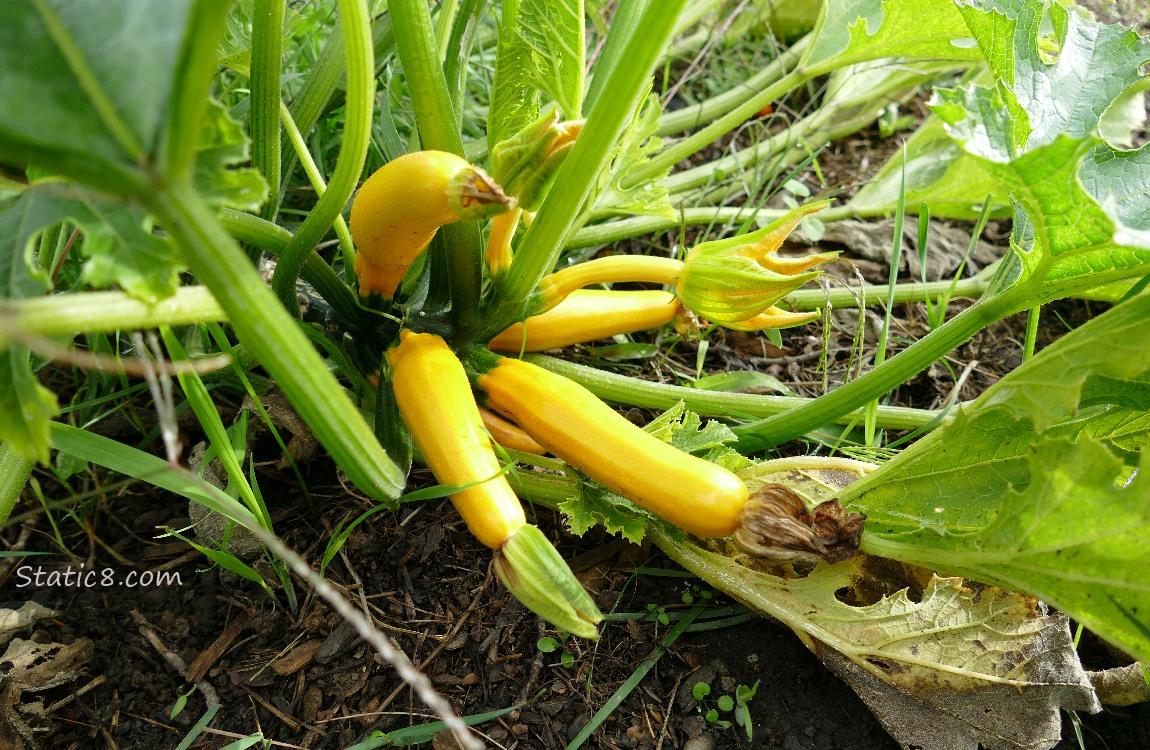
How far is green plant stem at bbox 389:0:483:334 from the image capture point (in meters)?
1.32

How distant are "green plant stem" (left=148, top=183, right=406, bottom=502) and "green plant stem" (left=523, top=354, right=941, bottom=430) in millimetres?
744

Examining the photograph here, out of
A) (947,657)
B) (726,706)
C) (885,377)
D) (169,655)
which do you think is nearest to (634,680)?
(726,706)

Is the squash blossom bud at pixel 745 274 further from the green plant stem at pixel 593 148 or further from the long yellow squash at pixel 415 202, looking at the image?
the long yellow squash at pixel 415 202

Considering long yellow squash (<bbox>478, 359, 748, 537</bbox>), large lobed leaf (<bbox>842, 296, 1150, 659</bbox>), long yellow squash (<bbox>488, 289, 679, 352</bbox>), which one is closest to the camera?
large lobed leaf (<bbox>842, 296, 1150, 659</bbox>)

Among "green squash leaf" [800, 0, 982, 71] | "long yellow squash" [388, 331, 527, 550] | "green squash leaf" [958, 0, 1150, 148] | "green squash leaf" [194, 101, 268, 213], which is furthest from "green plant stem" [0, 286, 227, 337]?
"green squash leaf" [800, 0, 982, 71]

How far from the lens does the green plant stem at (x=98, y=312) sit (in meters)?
0.90

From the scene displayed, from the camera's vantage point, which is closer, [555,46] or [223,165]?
[223,165]

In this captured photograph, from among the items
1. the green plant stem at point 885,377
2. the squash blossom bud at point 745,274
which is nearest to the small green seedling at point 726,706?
the green plant stem at point 885,377

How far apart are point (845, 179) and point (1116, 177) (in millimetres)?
1333

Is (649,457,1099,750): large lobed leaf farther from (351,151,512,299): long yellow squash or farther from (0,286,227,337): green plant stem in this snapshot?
(0,286,227,337): green plant stem

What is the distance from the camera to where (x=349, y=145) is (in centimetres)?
130

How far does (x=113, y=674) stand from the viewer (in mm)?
1471

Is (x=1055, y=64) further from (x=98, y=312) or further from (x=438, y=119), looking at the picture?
(x=98, y=312)

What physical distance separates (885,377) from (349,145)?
0.98m
